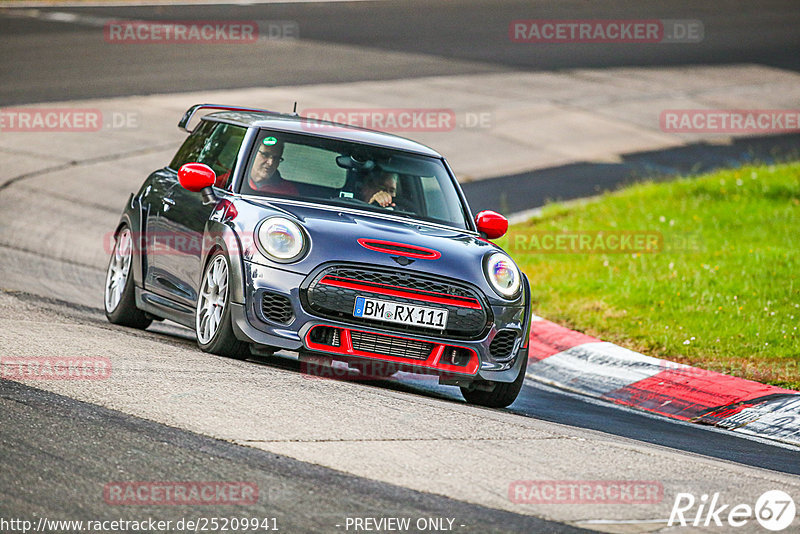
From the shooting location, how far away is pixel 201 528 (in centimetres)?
434

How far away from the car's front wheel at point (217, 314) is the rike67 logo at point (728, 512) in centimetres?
306

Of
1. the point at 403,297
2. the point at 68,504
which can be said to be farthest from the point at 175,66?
the point at 68,504

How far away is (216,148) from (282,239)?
177cm

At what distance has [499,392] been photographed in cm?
771

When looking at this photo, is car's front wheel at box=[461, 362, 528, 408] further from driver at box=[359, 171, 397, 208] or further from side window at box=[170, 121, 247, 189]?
side window at box=[170, 121, 247, 189]

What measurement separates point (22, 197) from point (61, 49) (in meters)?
11.6

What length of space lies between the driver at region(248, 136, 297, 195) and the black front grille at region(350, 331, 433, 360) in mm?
1293

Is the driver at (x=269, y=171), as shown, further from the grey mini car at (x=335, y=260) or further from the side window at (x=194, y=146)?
the side window at (x=194, y=146)

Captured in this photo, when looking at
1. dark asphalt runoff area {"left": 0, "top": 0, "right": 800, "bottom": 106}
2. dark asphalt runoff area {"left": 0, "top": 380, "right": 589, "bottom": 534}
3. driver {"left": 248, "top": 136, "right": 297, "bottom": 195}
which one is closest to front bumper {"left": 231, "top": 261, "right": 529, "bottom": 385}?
driver {"left": 248, "top": 136, "right": 297, "bottom": 195}

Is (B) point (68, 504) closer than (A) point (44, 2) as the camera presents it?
Yes

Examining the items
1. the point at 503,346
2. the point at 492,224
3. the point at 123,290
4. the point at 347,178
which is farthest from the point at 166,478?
the point at 123,290

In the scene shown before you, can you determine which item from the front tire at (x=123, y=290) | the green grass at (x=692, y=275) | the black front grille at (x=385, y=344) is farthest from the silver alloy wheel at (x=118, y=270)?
the green grass at (x=692, y=275)

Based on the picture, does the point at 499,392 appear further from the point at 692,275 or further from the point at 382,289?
the point at 692,275

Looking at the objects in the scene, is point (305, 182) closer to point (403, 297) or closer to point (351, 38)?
point (403, 297)
